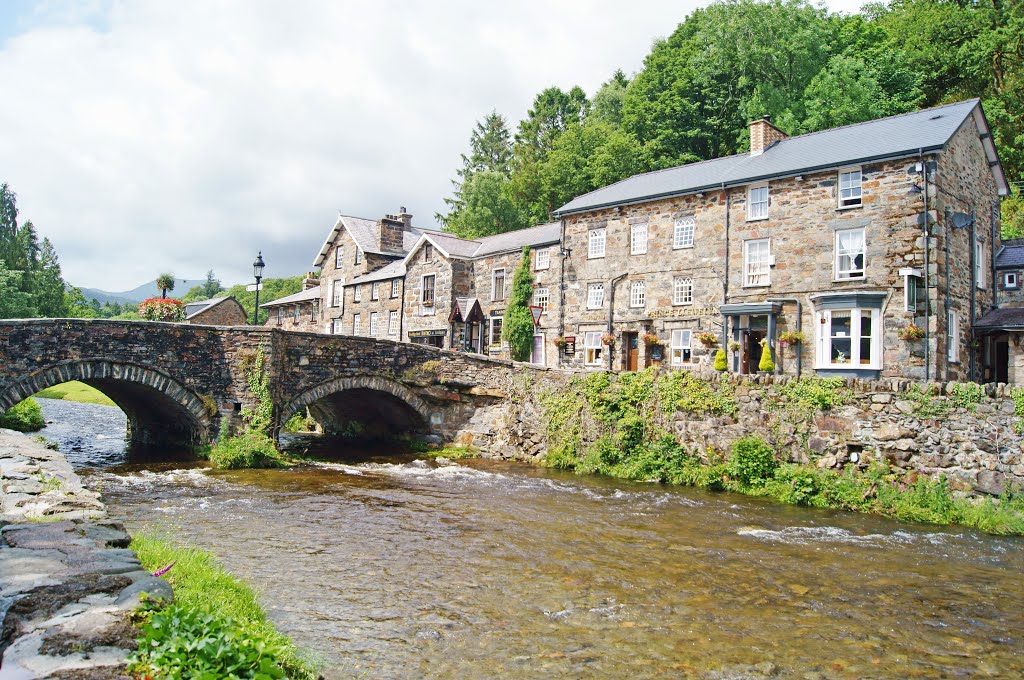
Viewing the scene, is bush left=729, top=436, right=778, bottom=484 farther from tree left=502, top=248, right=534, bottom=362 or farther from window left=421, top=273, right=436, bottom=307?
window left=421, top=273, right=436, bottom=307

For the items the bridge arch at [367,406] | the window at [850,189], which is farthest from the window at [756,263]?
the bridge arch at [367,406]

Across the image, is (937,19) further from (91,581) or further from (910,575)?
(91,581)

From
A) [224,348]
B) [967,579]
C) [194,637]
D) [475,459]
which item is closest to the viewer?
[194,637]

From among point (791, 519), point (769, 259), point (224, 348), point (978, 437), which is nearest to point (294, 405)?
point (224, 348)

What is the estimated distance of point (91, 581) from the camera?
5996 mm

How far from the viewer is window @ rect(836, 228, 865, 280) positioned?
2442 cm

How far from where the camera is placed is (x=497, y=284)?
123 ft

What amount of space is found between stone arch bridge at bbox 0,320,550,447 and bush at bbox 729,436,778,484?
7848mm

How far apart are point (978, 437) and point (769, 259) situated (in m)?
11.3

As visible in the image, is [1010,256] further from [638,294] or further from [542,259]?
[542,259]

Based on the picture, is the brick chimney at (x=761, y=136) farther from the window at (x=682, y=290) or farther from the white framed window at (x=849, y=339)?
the white framed window at (x=849, y=339)

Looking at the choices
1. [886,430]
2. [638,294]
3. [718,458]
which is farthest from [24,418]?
[886,430]

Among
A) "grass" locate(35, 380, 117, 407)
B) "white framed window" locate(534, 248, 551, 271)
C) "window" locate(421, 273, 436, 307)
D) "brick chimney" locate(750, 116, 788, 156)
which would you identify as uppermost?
"brick chimney" locate(750, 116, 788, 156)

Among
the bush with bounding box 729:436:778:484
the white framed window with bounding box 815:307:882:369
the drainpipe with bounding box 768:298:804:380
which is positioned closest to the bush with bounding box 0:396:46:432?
the bush with bounding box 729:436:778:484
